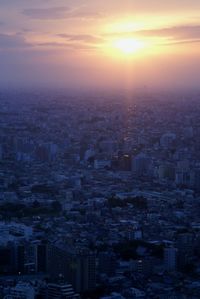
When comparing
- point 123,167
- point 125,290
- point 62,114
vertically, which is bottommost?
point 125,290

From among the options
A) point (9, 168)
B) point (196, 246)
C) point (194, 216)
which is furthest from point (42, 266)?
point (9, 168)

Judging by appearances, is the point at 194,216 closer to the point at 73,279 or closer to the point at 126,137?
the point at 73,279

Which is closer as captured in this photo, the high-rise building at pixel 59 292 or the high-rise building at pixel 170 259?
the high-rise building at pixel 59 292

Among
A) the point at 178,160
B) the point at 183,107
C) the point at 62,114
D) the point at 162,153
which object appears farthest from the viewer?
the point at 183,107

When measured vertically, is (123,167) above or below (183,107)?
below

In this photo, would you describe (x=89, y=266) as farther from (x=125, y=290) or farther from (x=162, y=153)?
(x=162, y=153)

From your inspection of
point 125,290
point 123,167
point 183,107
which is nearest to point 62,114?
point 183,107

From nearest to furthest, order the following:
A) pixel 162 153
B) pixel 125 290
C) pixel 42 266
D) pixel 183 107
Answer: pixel 125 290
pixel 42 266
pixel 162 153
pixel 183 107

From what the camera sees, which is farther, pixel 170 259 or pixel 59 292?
pixel 170 259

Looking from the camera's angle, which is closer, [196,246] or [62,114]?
[196,246]

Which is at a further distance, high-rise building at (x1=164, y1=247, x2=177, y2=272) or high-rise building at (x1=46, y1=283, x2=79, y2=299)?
high-rise building at (x1=164, y1=247, x2=177, y2=272)
